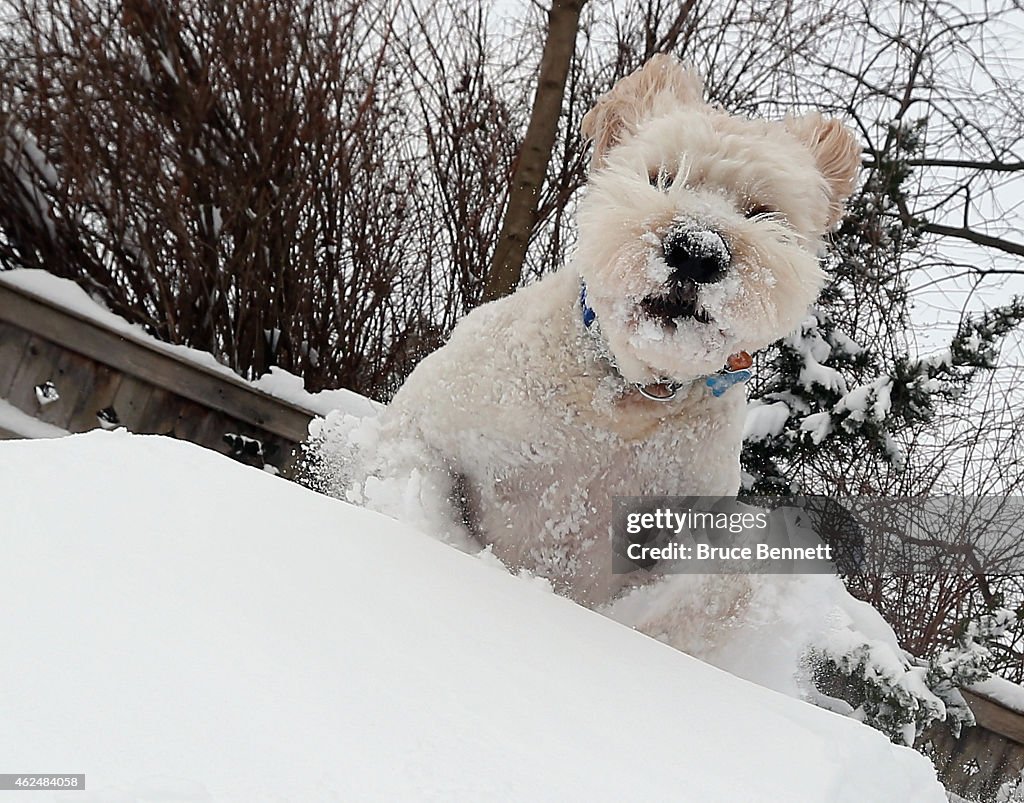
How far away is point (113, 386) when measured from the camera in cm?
404

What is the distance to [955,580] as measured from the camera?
382cm

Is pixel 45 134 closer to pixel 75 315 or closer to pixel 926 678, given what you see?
pixel 75 315

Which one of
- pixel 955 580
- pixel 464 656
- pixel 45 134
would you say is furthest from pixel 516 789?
pixel 45 134

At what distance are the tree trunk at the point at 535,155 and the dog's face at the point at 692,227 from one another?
1.87 meters

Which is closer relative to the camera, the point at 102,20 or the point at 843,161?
the point at 843,161

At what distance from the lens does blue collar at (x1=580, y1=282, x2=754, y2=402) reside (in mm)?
2139

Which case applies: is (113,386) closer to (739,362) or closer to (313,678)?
(739,362)

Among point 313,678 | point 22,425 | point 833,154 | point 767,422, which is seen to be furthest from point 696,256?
point 22,425

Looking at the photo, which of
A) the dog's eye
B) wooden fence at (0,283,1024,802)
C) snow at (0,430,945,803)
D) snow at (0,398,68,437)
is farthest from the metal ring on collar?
snow at (0,398,68,437)

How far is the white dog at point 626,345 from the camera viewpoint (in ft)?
6.42

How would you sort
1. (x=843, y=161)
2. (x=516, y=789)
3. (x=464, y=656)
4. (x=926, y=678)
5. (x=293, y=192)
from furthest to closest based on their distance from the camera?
(x=293, y=192)
(x=926, y=678)
(x=843, y=161)
(x=464, y=656)
(x=516, y=789)

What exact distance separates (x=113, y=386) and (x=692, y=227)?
307 centimetres

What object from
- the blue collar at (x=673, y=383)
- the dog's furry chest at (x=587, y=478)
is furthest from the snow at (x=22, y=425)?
the blue collar at (x=673, y=383)

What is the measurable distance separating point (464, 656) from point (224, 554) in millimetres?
386
